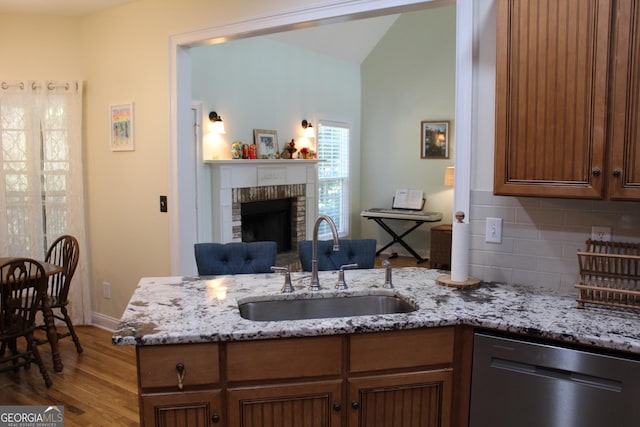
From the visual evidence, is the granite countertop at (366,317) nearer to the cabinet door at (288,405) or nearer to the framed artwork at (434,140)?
the cabinet door at (288,405)

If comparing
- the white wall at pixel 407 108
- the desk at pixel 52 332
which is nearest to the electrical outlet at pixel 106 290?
Answer: the desk at pixel 52 332

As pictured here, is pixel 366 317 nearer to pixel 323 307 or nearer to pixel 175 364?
pixel 323 307

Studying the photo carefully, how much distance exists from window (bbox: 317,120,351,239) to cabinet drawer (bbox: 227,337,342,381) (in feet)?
17.6

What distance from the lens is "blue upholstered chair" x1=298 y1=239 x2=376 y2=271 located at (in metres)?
2.88

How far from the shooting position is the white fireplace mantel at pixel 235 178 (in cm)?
527

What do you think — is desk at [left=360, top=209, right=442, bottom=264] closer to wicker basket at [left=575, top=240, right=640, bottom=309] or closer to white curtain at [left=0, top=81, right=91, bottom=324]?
white curtain at [left=0, top=81, right=91, bottom=324]

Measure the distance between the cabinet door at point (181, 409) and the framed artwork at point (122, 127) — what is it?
2.59m

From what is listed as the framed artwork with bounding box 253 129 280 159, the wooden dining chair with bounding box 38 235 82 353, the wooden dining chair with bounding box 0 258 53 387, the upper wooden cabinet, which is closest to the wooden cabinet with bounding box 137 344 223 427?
the upper wooden cabinet

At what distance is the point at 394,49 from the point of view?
7676 millimetres

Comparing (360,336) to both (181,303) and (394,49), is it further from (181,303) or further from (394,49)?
(394,49)

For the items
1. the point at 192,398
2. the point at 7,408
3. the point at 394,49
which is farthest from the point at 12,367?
the point at 394,49

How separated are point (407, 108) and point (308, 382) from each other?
627cm

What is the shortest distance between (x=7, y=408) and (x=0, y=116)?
7.65 ft

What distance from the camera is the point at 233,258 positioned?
2.78 meters
